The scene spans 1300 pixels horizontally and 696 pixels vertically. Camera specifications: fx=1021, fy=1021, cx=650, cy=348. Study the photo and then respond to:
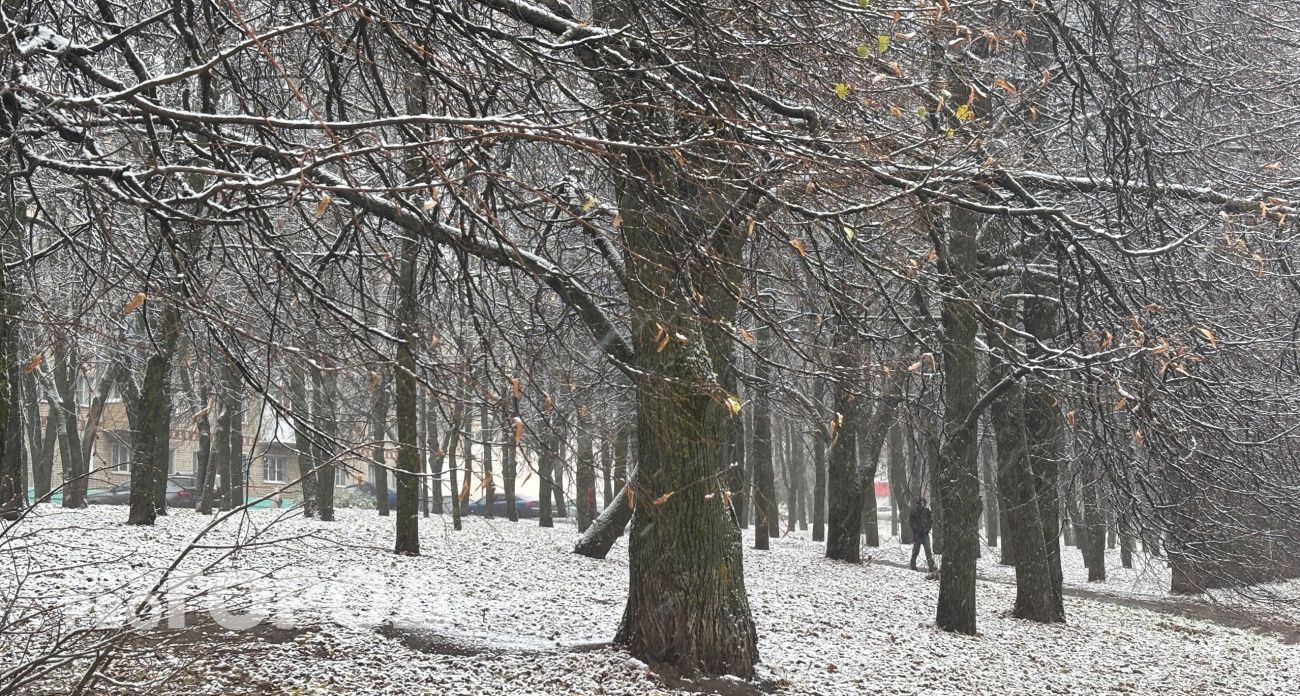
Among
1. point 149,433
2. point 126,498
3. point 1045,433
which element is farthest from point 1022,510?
point 126,498

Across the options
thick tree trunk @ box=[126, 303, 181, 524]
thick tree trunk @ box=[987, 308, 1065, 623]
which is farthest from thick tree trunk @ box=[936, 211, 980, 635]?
thick tree trunk @ box=[126, 303, 181, 524]

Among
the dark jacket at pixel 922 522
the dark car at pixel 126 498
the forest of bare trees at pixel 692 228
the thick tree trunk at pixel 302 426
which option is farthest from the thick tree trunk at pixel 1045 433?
the dark car at pixel 126 498

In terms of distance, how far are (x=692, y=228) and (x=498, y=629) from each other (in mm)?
4747

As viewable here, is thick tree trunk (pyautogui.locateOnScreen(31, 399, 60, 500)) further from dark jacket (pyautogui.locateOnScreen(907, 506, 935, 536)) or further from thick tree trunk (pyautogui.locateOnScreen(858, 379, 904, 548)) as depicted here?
dark jacket (pyautogui.locateOnScreen(907, 506, 935, 536))

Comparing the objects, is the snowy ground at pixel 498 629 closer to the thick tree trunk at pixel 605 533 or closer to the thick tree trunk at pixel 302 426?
the thick tree trunk at pixel 605 533

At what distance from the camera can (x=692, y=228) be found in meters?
6.67

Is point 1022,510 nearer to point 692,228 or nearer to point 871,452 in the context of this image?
point 871,452

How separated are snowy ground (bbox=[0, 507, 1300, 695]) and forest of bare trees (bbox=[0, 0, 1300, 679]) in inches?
29.3

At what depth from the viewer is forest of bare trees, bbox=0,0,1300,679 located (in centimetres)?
459

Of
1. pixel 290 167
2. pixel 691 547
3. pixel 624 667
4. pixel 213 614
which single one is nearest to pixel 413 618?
pixel 213 614

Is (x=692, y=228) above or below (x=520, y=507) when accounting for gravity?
above

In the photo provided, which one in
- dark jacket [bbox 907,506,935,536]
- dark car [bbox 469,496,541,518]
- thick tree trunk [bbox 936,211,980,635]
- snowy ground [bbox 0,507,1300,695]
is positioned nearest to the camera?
snowy ground [bbox 0,507,1300,695]

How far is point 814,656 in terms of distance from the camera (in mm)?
9922

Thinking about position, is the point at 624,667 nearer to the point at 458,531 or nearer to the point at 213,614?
the point at 213,614
